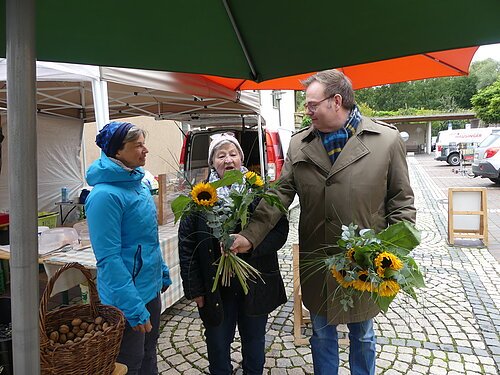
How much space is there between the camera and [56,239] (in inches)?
140

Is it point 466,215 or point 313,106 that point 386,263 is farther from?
point 466,215

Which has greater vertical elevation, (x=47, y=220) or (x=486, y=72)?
(x=486, y=72)

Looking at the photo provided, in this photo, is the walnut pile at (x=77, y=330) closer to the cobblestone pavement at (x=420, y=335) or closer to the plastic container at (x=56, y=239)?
the cobblestone pavement at (x=420, y=335)

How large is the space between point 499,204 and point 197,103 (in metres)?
8.53

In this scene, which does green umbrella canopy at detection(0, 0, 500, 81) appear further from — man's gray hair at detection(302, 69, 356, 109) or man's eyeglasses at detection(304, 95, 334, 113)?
man's eyeglasses at detection(304, 95, 334, 113)

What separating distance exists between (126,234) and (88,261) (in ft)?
4.01

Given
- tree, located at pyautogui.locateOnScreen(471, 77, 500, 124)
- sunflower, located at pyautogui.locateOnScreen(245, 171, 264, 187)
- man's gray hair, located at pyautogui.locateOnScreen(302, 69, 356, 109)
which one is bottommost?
sunflower, located at pyautogui.locateOnScreen(245, 171, 264, 187)

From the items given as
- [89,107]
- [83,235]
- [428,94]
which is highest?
[428,94]

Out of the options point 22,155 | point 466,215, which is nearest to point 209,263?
point 22,155

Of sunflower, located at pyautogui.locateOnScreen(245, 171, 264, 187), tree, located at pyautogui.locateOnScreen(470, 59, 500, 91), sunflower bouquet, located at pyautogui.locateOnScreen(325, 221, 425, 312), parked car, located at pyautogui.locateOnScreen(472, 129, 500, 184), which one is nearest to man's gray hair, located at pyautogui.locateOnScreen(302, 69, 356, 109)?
sunflower, located at pyautogui.locateOnScreen(245, 171, 264, 187)

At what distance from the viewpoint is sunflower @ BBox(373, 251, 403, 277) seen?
159cm

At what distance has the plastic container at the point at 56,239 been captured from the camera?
135 inches

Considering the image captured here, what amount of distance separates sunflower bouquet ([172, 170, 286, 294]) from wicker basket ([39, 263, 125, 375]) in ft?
1.85

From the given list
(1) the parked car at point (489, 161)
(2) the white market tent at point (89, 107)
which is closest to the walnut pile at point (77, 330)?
(2) the white market tent at point (89, 107)
